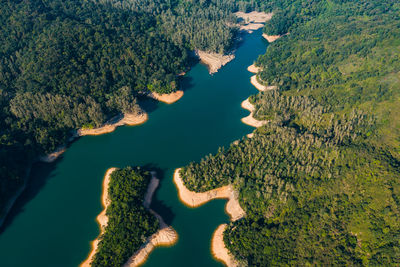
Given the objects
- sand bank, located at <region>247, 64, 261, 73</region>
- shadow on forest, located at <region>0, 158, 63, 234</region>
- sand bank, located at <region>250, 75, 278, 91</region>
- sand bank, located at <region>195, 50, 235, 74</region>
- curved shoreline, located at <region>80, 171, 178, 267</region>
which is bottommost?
curved shoreline, located at <region>80, 171, 178, 267</region>

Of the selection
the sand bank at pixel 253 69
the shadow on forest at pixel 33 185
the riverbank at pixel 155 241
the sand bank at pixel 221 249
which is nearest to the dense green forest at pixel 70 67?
the shadow on forest at pixel 33 185

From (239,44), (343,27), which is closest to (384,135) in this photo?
(343,27)

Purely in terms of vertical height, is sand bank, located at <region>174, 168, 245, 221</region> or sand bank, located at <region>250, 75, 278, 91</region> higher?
sand bank, located at <region>250, 75, 278, 91</region>

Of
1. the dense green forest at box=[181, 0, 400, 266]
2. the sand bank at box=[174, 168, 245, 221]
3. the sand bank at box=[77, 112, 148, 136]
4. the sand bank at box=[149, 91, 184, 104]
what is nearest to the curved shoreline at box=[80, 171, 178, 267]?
the sand bank at box=[174, 168, 245, 221]

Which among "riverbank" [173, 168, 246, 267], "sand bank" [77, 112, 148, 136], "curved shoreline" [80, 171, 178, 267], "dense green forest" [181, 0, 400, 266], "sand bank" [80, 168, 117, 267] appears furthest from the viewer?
"sand bank" [77, 112, 148, 136]

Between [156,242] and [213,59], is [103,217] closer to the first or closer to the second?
[156,242]

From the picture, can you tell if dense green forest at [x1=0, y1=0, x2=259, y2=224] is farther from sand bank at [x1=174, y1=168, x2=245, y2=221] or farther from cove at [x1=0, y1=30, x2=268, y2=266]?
sand bank at [x1=174, y1=168, x2=245, y2=221]

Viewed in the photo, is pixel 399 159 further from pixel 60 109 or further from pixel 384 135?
pixel 60 109

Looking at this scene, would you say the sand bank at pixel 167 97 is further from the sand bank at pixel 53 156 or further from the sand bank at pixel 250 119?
the sand bank at pixel 53 156
